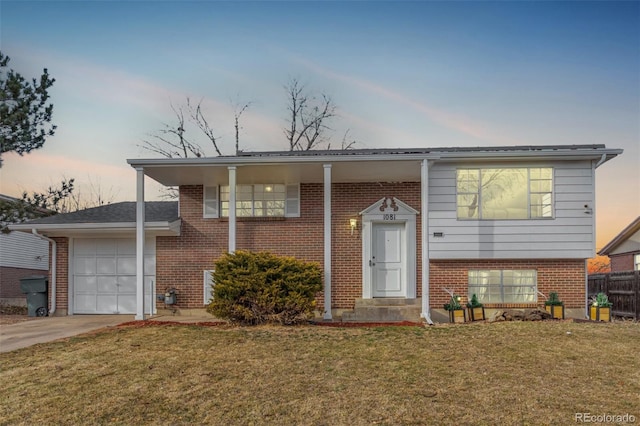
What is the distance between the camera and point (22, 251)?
19609mm

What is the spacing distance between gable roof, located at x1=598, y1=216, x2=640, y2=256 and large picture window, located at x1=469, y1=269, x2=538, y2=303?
11656 millimetres

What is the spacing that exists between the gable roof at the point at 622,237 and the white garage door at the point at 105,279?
1967 centimetres

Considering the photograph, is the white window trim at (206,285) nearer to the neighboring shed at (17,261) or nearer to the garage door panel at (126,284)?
the garage door panel at (126,284)

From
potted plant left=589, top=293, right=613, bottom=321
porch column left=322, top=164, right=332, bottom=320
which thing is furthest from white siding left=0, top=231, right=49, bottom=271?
potted plant left=589, top=293, right=613, bottom=321

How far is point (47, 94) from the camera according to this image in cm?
1365

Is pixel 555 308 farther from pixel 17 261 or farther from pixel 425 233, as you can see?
pixel 17 261

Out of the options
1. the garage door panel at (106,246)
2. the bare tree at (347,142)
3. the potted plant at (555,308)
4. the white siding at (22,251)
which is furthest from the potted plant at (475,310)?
the white siding at (22,251)

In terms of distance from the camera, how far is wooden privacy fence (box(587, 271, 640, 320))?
39.3 ft

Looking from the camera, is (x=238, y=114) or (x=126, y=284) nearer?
(x=126, y=284)

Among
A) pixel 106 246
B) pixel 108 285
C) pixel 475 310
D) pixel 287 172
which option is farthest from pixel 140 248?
pixel 475 310

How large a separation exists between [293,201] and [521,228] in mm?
5550

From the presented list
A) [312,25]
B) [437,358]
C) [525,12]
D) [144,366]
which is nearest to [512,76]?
[525,12]

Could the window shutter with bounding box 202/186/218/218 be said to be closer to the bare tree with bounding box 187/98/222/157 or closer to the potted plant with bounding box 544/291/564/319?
the potted plant with bounding box 544/291/564/319

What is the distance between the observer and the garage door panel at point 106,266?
1222cm
